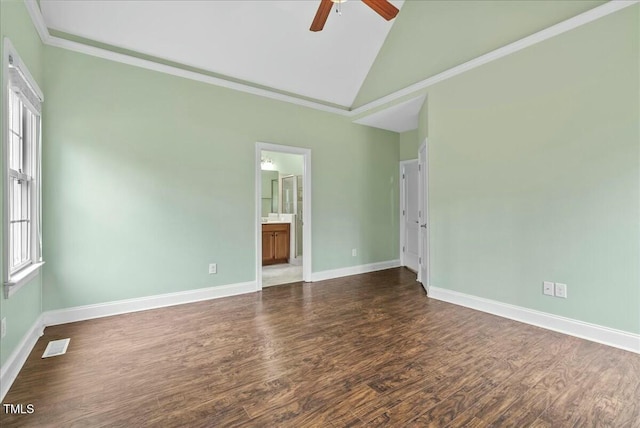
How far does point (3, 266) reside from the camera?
1.99 m

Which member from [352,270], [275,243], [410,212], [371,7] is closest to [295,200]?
[275,243]

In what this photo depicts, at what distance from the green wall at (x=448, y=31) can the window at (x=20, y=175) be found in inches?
161

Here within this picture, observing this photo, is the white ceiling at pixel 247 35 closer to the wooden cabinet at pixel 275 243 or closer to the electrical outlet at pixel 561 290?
the wooden cabinet at pixel 275 243

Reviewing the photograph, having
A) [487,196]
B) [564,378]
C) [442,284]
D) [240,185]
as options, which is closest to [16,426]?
[240,185]

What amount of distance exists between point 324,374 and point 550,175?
285 cm

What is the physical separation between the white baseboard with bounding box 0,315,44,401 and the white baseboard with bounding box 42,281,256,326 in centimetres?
26

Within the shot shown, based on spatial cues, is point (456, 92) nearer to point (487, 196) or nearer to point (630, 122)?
point (487, 196)

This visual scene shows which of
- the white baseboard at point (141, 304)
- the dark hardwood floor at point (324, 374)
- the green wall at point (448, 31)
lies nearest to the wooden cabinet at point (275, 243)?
the white baseboard at point (141, 304)

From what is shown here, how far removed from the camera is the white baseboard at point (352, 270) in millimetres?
4943

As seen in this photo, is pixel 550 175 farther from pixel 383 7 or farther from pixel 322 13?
pixel 322 13

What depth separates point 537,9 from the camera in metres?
2.93

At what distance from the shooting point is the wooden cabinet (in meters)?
6.26

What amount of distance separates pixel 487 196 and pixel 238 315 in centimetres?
319

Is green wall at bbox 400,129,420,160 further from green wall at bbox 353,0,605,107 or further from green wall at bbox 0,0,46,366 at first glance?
green wall at bbox 0,0,46,366
